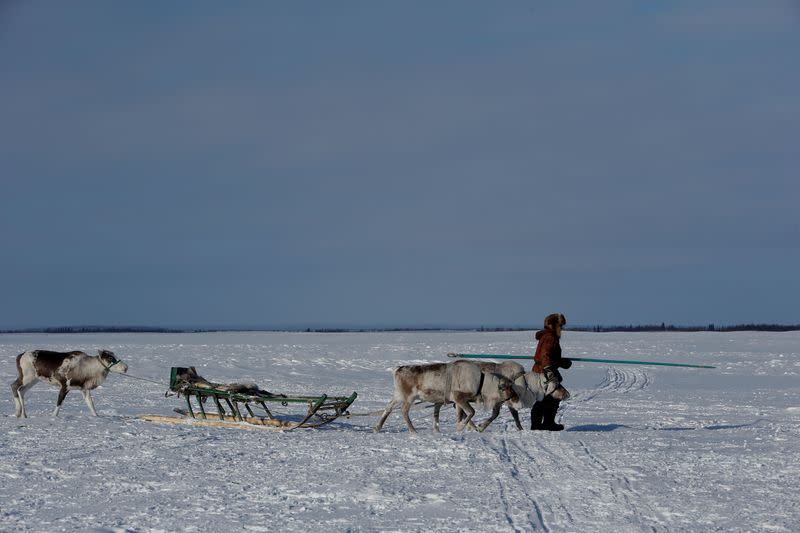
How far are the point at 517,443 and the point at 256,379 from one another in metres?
15.6

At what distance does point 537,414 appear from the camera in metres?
12.2

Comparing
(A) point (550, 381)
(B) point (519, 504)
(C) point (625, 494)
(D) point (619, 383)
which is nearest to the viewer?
(B) point (519, 504)

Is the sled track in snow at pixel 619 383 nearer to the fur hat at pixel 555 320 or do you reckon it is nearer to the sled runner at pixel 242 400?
the fur hat at pixel 555 320

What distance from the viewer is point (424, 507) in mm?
6984

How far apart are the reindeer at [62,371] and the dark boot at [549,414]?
628cm

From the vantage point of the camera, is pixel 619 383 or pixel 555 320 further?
pixel 619 383

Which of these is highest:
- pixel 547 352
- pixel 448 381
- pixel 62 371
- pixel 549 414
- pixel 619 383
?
pixel 547 352

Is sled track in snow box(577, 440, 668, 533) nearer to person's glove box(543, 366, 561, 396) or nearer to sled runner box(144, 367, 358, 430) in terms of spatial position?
A: person's glove box(543, 366, 561, 396)

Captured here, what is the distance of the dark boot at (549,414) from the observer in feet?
40.2

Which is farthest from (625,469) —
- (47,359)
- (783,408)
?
(783,408)

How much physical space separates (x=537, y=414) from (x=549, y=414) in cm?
22

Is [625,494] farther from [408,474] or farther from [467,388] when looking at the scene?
[467,388]

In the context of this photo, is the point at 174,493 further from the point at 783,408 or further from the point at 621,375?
the point at 621,375

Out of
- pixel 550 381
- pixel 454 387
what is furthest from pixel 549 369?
pixel 454 387
